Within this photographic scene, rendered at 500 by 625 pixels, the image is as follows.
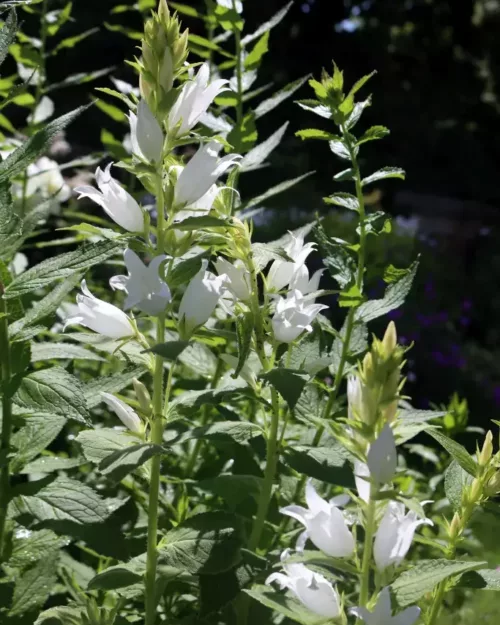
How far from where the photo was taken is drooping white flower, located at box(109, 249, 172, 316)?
0.75 m

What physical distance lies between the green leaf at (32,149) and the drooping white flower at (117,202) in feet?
0.21

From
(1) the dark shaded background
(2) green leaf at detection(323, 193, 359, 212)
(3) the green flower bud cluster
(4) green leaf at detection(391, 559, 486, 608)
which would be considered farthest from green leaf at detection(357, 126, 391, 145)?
(1) the dark shaded background

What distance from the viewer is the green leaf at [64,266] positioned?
803 mm

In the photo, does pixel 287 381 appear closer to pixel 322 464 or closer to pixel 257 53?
pixel 322 464

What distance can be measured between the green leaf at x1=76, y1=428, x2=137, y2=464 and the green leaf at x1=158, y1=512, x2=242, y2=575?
12 cm

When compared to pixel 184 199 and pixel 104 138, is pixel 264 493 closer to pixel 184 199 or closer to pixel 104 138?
pixel 184 199

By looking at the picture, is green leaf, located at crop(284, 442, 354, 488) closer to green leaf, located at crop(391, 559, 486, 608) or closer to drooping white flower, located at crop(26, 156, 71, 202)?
green leaf, located at crop(391, 559, 486, 608)

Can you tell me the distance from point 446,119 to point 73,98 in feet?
12.4

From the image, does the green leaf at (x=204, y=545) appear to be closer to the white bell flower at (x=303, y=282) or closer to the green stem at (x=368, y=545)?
the green stem at (x=368, y=545)

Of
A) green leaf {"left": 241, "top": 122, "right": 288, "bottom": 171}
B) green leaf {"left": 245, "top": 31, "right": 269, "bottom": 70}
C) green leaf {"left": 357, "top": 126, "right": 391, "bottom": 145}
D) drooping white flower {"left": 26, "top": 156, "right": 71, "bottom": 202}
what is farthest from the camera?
drooping white flower {"left": 26, "top": 156, "right": 71, "bottom": 202}

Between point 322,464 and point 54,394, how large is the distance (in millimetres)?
299

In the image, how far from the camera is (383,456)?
2.06 ft

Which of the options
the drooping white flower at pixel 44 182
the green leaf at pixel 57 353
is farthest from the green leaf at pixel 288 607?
the drooping white flower at pixel 44 182

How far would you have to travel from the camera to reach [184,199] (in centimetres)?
79
